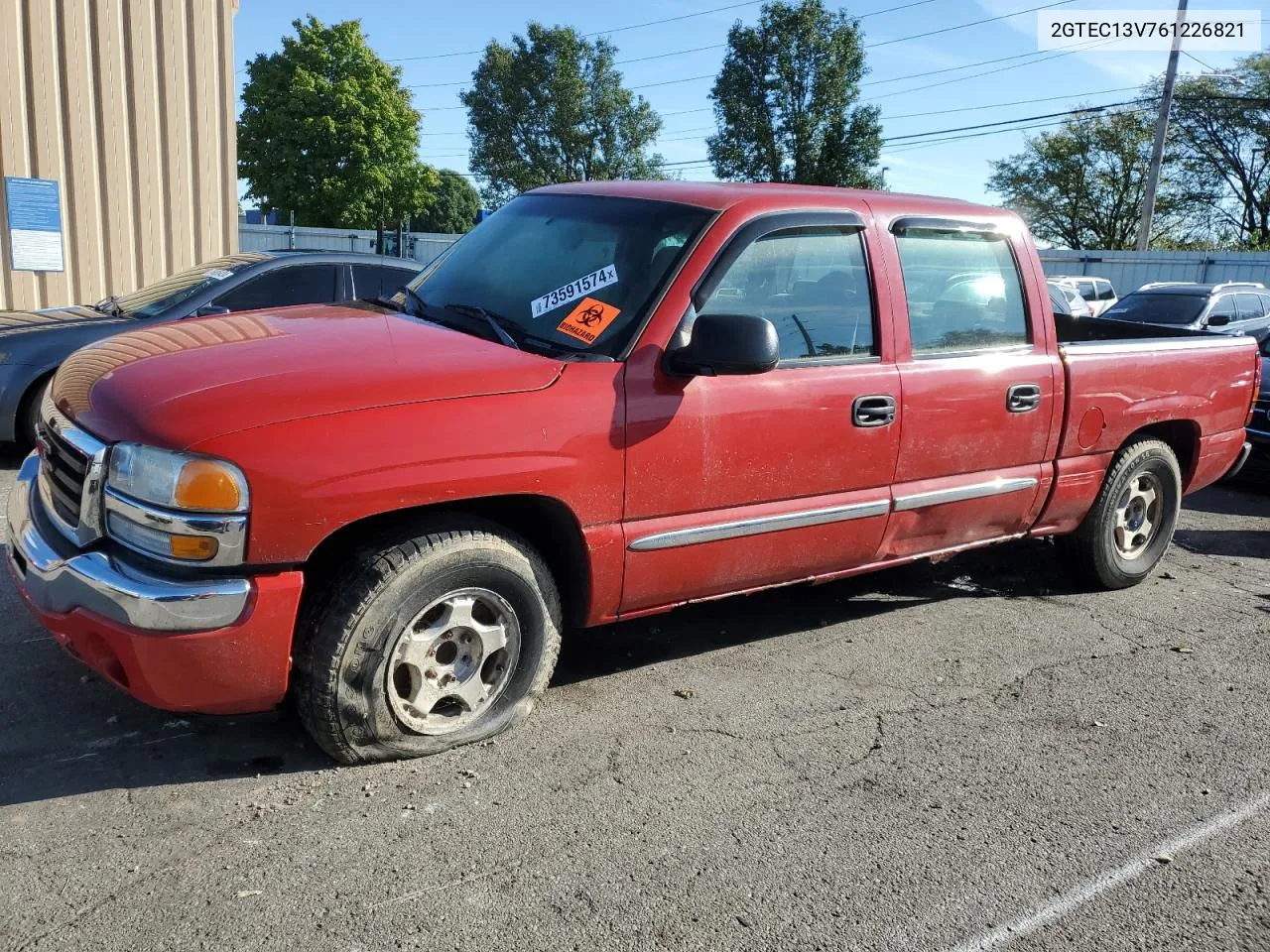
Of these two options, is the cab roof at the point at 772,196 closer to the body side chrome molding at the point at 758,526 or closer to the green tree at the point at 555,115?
the body side chrome molding at the point at 758,526

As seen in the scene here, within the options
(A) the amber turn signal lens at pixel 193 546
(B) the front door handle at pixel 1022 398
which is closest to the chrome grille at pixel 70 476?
(A) the amber turn signal lens at pixel 193 546

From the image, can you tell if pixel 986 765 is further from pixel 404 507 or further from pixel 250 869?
pixel 250 869

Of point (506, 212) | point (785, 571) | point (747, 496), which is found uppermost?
point (506, 212)

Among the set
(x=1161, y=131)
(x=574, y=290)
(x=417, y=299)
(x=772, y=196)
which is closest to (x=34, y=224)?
(x=417, y=299)

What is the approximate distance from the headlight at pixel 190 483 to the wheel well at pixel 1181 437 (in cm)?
455

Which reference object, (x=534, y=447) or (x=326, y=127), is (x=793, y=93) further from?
(x=534, y=447)

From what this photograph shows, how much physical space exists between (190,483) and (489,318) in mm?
1332

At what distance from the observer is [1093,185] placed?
182 feet

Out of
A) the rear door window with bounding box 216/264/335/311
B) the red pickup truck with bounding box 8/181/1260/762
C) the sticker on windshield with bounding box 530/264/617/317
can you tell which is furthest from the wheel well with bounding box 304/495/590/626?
the rear door window with bounding box 216/264/335/311

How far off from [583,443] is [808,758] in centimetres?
133

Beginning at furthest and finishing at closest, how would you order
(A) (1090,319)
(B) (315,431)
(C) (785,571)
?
(A) (1090,319) < (C) (785,571) < (B) (315,431)

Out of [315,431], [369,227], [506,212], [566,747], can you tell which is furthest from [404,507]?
[369,227]

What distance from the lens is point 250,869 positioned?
277 centimetres

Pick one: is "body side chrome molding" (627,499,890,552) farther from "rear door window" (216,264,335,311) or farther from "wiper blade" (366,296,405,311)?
"rear door window" (216,264,335,311)
